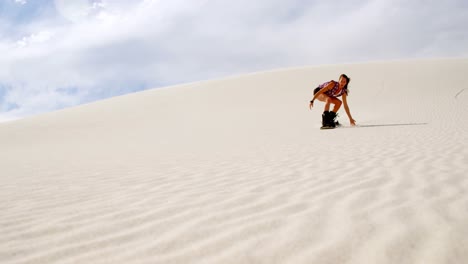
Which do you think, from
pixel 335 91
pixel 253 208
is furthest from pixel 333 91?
pixel 253 208

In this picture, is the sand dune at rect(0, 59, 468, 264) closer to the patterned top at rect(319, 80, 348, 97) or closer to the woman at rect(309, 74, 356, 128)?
the woman at rect(309, 74, 356, 128)

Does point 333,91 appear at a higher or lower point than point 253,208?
higher

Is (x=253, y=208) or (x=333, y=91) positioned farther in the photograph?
(x=333, y=91)

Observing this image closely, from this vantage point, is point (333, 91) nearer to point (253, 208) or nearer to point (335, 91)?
point (335, 91)

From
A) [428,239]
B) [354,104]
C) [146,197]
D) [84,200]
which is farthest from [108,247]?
[354,104]

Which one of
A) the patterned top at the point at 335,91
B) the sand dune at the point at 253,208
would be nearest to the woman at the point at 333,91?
the patterned top at the point at 335,91

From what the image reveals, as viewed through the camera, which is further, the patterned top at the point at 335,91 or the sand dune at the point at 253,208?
the patterned top at the point at 335,91

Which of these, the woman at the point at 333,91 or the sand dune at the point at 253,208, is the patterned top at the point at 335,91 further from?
the sand dune at the point at 253,208

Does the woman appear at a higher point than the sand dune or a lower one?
higher

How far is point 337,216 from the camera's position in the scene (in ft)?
7.57

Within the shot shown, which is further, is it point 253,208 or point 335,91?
point 335,91

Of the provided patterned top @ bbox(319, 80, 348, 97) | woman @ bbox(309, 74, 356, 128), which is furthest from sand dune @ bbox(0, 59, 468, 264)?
patterned top @ bbox(319, 80, 348, 97)

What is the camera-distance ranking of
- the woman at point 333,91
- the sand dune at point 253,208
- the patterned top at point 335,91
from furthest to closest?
the patterned top at point 335,91 < the woman at point 333,91 < the sand dune at point 253,208

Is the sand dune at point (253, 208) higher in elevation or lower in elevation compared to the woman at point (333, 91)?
lower
